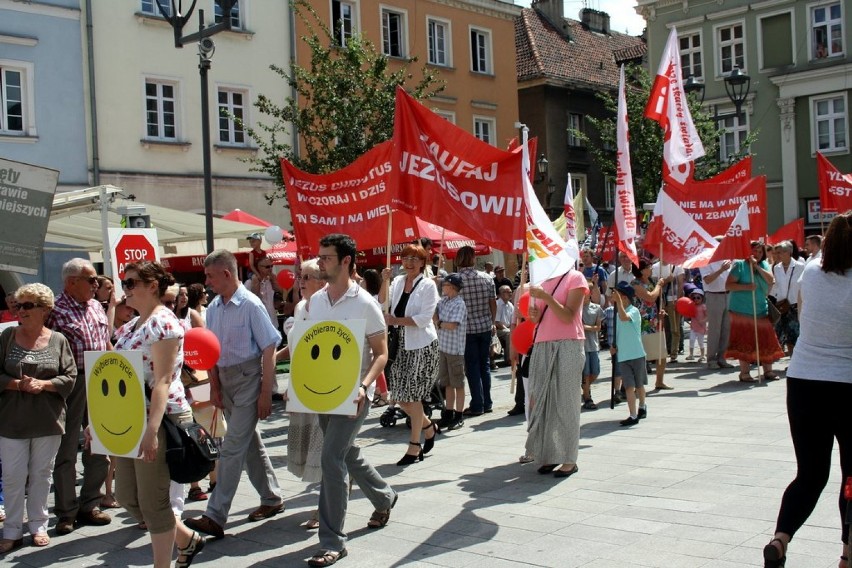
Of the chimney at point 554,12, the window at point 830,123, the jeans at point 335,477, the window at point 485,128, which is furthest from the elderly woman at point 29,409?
the chimney at point 554,12

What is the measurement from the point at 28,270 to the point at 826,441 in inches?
240

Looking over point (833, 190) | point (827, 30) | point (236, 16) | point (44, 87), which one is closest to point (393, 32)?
point (236, 16)

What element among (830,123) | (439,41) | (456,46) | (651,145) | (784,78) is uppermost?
(439,41)

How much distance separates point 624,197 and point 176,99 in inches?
645

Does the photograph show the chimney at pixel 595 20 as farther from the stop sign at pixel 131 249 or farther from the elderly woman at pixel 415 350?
the elderly woman at pixel 415 350

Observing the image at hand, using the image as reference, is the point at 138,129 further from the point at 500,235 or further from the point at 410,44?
the point at 500,235

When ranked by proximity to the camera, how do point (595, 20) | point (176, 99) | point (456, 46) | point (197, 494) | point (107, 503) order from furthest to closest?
1. point (595, 20)
2. point (456, 46)
3. point (176, 99)
4. point (197, 494)
5. point (107, 503)

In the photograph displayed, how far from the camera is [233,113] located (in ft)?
84.1

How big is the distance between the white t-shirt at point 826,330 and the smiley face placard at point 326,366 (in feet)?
8.12

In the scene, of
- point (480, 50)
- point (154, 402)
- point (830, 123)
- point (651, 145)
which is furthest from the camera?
point (830, 123)

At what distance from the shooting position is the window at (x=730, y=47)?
38.4 m

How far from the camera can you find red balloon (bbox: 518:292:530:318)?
27.0 feet

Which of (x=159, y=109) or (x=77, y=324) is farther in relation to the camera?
(x=159, y=109)

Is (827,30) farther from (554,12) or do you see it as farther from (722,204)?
(722,204)
